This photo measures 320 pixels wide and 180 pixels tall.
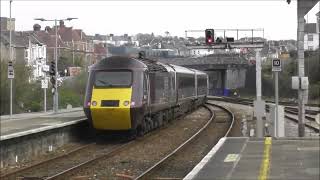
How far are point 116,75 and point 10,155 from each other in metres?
5.97

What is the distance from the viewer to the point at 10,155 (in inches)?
659

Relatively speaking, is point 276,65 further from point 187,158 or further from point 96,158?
point 96,158

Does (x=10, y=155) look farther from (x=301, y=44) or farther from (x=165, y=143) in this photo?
(x=301, y=44)

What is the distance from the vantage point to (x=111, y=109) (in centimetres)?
2072

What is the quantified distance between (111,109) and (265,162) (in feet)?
31.5

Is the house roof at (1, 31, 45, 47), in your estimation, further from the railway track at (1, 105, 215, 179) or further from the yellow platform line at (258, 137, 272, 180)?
the yellow platform line at (258, 137, 272, 180)

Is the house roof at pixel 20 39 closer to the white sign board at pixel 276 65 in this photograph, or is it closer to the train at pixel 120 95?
the train at pixel 120 95

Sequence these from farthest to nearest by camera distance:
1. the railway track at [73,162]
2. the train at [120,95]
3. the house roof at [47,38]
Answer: the house roof at [47,38] < the train at [120,95] < the railway track at [73,162]

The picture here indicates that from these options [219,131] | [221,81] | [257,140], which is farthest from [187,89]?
[221,81]

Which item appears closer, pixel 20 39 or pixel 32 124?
pixel 32 124

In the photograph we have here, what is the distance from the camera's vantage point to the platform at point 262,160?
10422mm

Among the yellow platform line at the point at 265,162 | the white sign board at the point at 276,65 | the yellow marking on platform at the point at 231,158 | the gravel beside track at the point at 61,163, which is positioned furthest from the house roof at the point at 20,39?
the yellow marking on platform at the point at 231,158

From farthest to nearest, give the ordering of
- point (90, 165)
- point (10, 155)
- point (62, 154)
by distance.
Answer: point (62, 154) < point (10, 155) < point (90, 165)

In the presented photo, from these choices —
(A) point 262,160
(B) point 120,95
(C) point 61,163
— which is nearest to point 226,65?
(B) point 120,95
